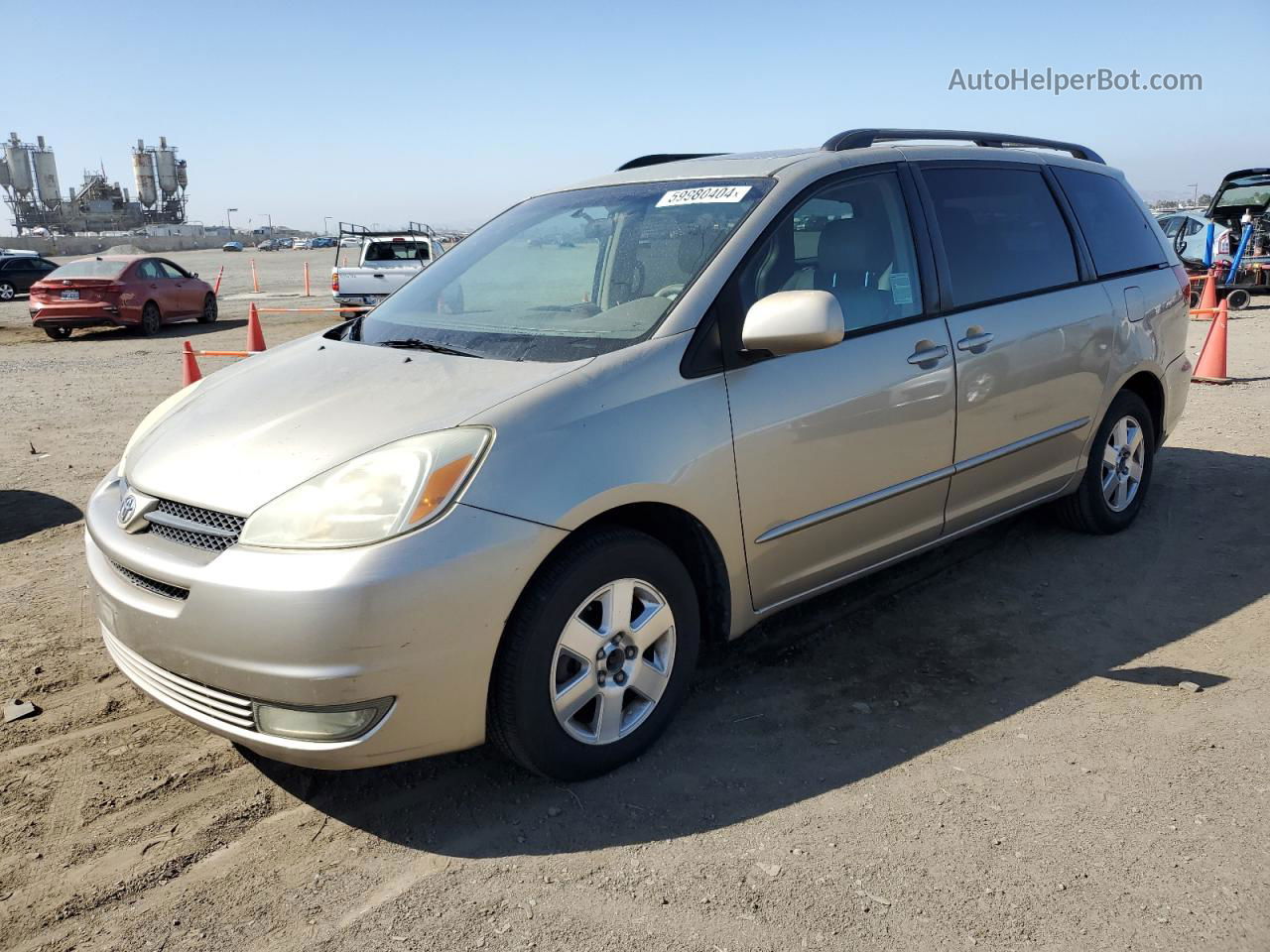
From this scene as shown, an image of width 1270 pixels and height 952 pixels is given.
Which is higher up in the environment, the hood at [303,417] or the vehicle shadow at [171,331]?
the vehicle shadow at [171,331]

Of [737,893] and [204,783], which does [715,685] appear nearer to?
[737,893]

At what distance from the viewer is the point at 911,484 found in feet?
12.6

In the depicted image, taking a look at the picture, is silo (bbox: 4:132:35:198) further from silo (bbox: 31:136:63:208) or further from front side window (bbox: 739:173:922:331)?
front side window (bbox: 739:173:922:331)

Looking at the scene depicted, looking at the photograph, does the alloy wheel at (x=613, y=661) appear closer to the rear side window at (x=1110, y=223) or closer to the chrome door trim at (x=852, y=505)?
the chrome door trim at (x=852, y=505)

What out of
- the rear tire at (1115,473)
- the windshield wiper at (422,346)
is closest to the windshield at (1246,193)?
the rear tire at (1115,473)

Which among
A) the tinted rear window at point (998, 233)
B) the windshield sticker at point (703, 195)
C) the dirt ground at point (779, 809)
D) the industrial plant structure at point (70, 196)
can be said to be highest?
the industrial plant structure at point (70, 196)

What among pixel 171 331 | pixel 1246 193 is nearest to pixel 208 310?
pixel 171 331

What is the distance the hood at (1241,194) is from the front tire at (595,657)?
19.5 metres

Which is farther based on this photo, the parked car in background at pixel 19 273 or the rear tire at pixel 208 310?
the parked car in background at pixel 19 273

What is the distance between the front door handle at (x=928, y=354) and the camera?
3.76 m

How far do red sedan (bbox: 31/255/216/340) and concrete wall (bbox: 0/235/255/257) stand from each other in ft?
191

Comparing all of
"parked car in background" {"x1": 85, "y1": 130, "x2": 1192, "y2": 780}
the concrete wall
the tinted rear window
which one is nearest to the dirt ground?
"parked car in background" {"x1": 85, "y1": 130, "x2": 1192, "y2": 780}

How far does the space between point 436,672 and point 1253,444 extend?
21.6 feet

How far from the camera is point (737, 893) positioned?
2541 mm
